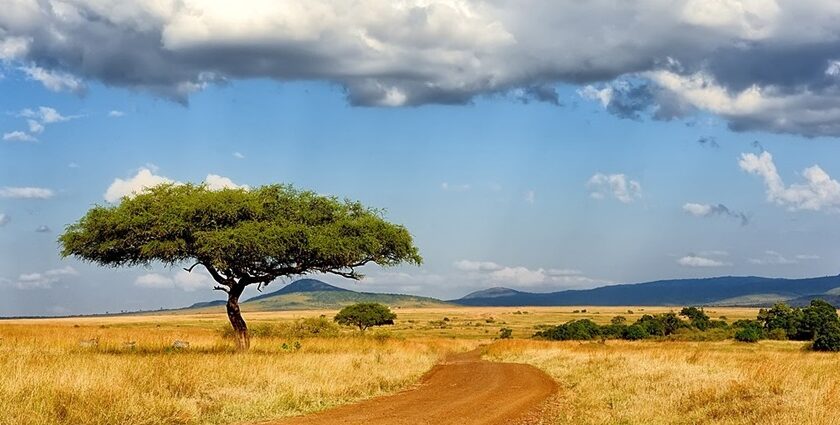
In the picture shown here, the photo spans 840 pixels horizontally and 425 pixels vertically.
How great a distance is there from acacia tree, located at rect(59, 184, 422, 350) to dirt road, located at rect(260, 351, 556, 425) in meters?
9.49

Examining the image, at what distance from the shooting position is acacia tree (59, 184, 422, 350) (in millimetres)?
34312

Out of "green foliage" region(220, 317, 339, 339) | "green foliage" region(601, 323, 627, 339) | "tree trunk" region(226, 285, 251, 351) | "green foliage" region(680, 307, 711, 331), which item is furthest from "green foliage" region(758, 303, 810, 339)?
"tree trunk" region(226, 285, 251, 351)

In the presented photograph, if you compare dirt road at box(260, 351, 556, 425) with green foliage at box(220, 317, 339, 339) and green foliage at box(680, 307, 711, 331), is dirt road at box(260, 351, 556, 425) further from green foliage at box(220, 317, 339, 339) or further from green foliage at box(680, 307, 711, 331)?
green foliage at box(680, 307, 711, 331)

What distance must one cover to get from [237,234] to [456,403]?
16.1 metres

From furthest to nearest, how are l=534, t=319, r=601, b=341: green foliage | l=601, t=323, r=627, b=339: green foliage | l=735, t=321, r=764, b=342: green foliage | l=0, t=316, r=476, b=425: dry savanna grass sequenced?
l=601, t=323, r=627, b=339: green foliage, l=534, t=319, r=601, b=341: green foliage, l=735, t=321, r=764, b=342: green foliage, l=0, t=316, r=476, b=425: dry savanna grass

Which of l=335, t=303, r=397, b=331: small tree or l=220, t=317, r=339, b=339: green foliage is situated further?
l=335, t=303, r=397, b=331: small tree

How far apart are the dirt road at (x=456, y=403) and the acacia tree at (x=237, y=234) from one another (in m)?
9.49

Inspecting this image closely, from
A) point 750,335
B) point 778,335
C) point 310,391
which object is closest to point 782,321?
point 778,335

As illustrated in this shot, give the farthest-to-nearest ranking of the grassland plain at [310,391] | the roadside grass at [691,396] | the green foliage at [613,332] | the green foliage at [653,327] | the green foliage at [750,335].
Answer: the green foliage at [653,327] < the green foliage at [613,332] < the green foliage at [750,335] < the roadside grass at [691,396] < the grassland plain at [310,391]

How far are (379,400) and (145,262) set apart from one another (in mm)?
19652

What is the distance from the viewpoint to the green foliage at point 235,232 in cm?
3428

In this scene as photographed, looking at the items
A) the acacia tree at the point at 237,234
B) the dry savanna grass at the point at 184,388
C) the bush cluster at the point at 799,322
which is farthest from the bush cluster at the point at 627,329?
the dry savanna grass at the point at 184,388

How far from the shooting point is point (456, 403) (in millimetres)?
20781

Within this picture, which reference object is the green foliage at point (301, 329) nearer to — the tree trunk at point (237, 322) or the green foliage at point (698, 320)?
the tree trunk at point (237, 322)
